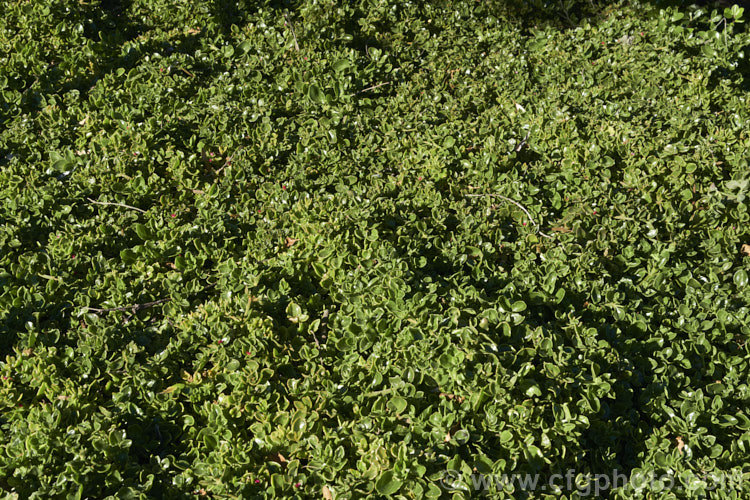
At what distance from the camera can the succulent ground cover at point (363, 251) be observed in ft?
7.11


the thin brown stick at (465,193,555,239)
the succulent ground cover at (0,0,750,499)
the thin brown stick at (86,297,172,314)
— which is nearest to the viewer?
the succulent ground cover at (0,0,750,499)

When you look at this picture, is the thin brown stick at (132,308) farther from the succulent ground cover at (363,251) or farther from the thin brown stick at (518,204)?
the thin brown stick at (518,204)

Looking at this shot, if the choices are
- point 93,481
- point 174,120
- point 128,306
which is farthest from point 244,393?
point 174,120

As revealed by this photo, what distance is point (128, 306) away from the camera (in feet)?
8.93

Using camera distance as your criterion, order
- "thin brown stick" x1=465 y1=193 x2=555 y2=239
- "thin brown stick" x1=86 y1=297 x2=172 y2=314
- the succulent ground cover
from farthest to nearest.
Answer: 1. "thin brown stick" x1=465 y1=193 x2=555 y2=239
2. "thin brown stick" x1=86 y1=297 x2=172 y2=314
3. the succulent ground cover

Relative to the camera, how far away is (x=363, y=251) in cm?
277

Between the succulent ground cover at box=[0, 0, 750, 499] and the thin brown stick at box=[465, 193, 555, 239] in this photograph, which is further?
the thin brown stick at box=[465, 193, 555, 239]

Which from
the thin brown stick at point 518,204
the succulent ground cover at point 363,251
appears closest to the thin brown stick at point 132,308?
the succulent ground cover at point 363,251

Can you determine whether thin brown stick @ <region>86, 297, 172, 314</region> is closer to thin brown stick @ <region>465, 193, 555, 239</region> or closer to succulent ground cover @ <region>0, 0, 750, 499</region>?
succulent ground cover @ <region>0, 0, 750, 499</region>

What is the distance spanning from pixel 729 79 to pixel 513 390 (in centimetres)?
282

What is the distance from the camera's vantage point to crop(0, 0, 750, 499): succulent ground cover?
217 cm

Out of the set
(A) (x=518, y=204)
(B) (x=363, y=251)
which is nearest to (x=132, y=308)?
(B) (x=363, y=251)

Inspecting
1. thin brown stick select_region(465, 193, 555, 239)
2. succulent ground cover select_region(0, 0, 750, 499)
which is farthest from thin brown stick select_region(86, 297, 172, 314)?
thin brown stick select_region(465, 193, 555, 239)

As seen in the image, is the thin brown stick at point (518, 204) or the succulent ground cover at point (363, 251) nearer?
the succulent ground cover at point (363, 251)
